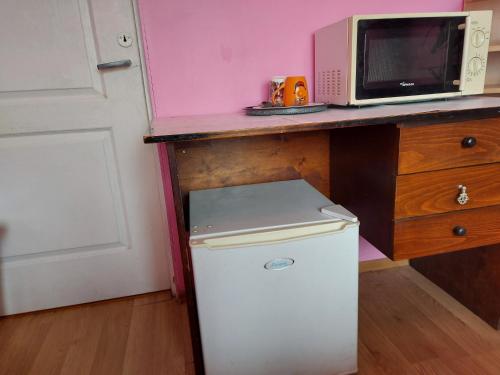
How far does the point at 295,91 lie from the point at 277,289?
69 cm

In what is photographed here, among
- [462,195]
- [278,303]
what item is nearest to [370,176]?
[462,195]

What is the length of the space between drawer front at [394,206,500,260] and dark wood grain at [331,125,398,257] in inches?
1.6

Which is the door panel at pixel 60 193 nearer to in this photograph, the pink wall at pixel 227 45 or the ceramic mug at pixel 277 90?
the pink wall at pixel 227 45

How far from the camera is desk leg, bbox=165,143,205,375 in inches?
34.5

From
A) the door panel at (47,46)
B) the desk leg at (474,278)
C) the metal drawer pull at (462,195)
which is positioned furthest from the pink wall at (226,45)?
the desk leg at (474,278)

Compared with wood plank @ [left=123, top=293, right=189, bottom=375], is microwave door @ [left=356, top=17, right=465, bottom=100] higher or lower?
higher

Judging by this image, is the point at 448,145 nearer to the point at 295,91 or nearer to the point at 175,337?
the point at 295,91

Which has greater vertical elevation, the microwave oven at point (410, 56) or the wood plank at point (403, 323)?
the microwave oven at point (410, 56)

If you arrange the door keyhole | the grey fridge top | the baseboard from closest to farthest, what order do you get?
the grey fridge top
the door keyhole
the baseboard

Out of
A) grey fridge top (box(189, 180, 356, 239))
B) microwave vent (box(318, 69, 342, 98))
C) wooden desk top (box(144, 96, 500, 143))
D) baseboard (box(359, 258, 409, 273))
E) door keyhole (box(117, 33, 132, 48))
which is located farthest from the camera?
baseboard (box(359, 258, 409, 273))

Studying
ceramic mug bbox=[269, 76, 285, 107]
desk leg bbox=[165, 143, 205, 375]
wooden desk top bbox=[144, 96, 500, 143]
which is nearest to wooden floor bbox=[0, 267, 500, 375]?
desk leg bbox=[165, 143, 205, 375]

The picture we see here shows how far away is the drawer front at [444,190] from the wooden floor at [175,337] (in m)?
0.54

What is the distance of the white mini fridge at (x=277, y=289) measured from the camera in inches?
35.5

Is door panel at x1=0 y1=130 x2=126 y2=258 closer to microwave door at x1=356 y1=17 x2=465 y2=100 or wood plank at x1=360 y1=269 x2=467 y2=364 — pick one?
microwave door at x1=356 y1=17 x2=465 y2=100
